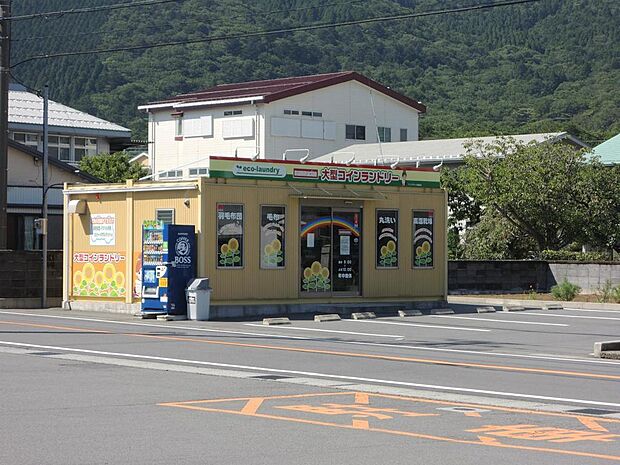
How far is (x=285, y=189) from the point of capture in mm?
30500

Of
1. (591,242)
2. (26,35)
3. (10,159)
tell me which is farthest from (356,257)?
(26,35)

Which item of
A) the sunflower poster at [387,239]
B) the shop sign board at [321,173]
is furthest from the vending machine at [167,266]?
the sunflower poster at [387,239]

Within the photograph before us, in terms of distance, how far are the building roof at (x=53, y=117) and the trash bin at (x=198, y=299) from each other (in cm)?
3824

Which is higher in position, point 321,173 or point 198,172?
point 321,173

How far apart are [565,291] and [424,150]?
30349mm

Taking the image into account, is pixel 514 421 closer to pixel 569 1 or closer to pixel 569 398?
pixel 569 398

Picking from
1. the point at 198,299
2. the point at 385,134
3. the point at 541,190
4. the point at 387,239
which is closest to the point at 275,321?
the point at 198,299

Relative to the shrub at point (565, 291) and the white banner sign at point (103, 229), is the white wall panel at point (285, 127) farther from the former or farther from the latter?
the white banner sign at point (103, 229)

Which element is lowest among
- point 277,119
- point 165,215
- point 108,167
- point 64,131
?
point 165,215

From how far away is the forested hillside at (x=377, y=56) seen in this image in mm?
Result: 138000

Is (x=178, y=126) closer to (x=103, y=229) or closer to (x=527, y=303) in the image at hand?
(x=527, y=303)

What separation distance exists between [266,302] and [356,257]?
3.43 metres

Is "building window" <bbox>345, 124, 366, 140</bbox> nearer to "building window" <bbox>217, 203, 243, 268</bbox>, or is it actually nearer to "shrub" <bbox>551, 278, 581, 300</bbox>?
"shrub" <bbox>551, 278, 581, 300</bbox>

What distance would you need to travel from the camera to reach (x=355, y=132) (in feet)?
270
